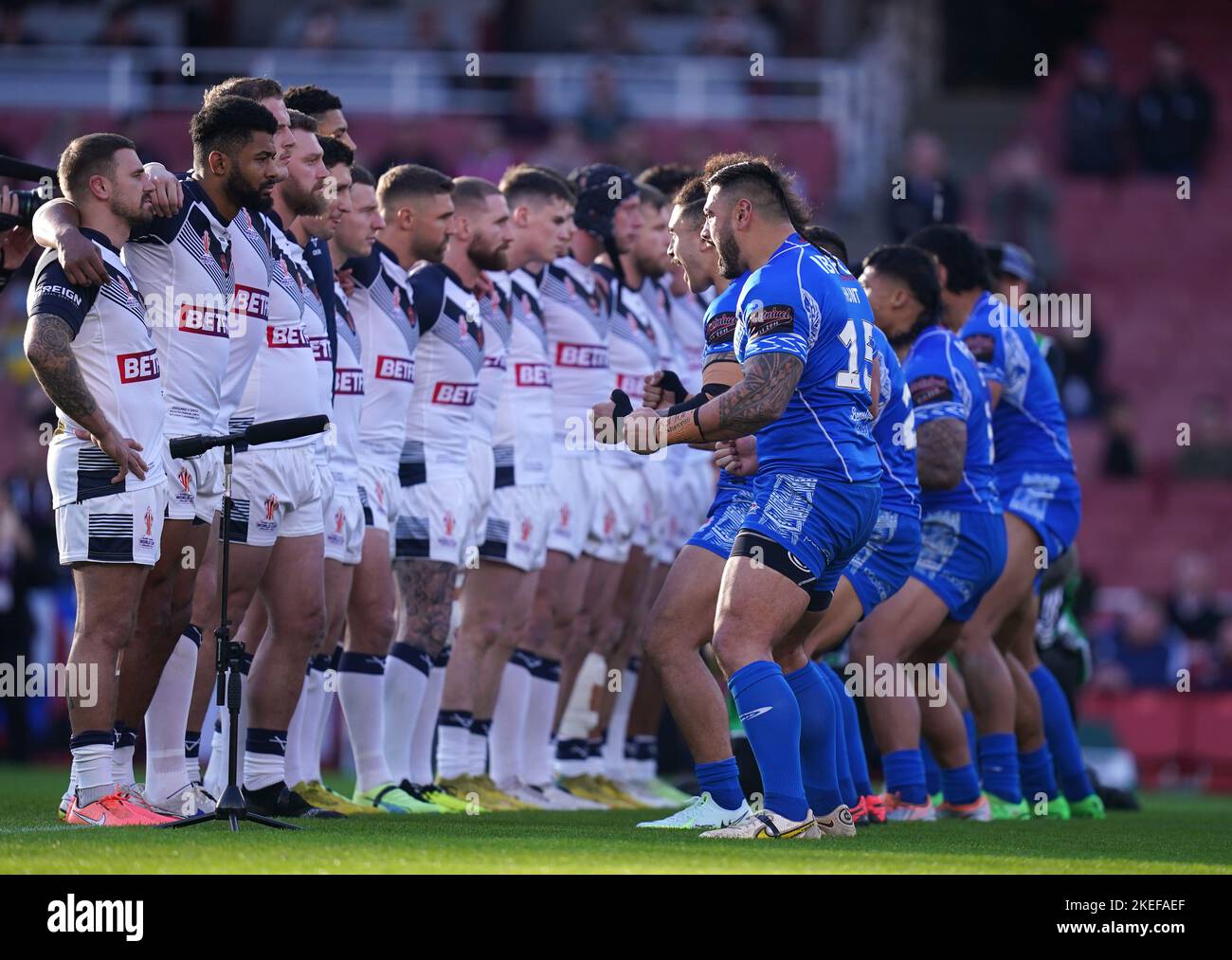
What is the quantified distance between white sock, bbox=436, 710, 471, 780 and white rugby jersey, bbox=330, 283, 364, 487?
5.34 ft

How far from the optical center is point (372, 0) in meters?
26.0

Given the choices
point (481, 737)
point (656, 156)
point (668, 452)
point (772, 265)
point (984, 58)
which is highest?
point (984, 58)

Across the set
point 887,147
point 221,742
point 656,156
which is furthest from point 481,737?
point 887,147

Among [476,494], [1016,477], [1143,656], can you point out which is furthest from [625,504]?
[1143,656]

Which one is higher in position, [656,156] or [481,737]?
[656,156]

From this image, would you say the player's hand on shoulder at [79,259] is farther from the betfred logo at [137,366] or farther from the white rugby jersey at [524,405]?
the white rugby jersey at [524,405]

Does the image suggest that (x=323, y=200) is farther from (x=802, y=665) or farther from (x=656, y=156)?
(x=656, y=156)

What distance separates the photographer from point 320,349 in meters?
9.20

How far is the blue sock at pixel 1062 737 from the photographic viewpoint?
1189 cm

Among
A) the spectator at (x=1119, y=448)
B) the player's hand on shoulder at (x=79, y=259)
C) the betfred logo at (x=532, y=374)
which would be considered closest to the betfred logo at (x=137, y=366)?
the player's hand on shoulder at (x=79, y=259)

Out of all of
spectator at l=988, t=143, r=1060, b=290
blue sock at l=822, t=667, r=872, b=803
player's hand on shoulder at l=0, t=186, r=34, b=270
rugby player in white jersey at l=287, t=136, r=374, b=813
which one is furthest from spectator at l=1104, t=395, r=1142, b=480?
player's hand on shoulder at l=0, t=186, r=34, b=270

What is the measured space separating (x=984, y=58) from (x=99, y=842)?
948 inches

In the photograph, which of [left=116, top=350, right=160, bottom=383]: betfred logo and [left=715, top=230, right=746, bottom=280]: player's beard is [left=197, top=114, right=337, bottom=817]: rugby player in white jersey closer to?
[left=116, top=350, right=160, bottom=383]: betfred logo

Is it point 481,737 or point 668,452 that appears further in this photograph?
point 668,452
